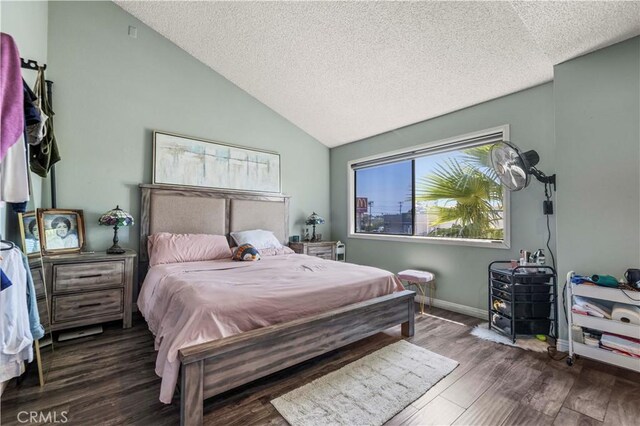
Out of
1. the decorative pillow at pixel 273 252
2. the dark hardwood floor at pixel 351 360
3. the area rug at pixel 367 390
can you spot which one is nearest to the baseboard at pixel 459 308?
the dark hardwood floor at pixel 351 360

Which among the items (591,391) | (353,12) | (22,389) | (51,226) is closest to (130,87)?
(51,226)

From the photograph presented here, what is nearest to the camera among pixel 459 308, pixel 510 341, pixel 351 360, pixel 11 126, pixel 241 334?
pixel 11 126

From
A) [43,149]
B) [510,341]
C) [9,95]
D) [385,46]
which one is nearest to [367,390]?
[510,341]

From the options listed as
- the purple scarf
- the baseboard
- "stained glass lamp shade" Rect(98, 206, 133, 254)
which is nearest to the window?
the baseboard

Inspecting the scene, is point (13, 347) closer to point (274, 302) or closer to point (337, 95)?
point (274, 302)

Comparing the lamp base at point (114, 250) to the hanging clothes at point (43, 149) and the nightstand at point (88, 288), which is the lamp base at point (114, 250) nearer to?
the nightstand at point (88, 288)

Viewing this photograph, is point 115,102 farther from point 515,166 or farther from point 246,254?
point 515,166

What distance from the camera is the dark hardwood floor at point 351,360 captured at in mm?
1571

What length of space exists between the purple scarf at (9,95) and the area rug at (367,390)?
1.92 m

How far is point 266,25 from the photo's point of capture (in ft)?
9.52

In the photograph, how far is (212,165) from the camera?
150 inches

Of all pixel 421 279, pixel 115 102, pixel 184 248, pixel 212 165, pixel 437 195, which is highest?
pixel 115 102

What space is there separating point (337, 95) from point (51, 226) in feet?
11.3

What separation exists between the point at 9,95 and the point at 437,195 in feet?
12.7
